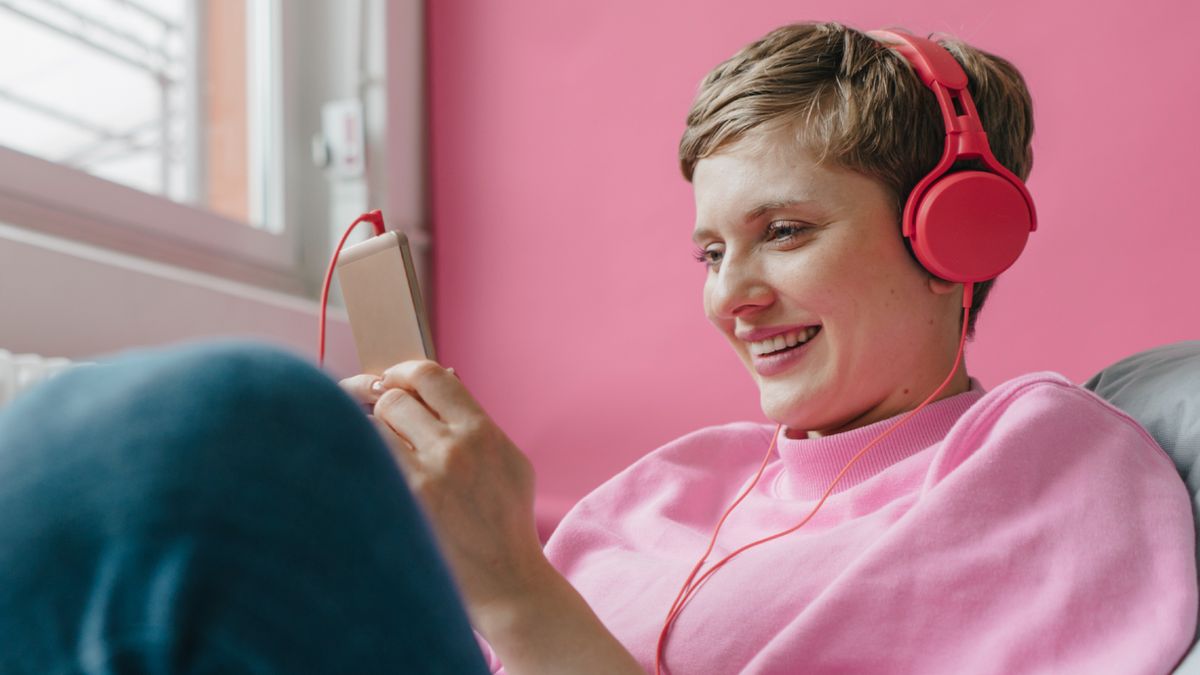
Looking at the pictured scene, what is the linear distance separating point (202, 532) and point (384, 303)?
0.52m

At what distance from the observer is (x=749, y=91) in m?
1.01

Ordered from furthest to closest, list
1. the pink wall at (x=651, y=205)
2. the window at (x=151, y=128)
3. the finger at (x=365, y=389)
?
the window at (x=151, y=128) → the pink wall at (x=651, y=205) → the finger at (x=365, y=389)

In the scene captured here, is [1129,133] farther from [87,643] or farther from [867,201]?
[87,643]

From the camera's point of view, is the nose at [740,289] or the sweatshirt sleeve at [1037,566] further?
the nose at [740,289]

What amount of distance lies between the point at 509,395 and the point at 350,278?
3.17 feet

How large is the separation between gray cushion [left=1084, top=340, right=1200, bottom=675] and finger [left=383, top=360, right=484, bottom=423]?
1.79ft

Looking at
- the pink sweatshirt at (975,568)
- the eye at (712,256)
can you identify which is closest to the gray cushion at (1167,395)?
the pink sweatshirt at (975,568)

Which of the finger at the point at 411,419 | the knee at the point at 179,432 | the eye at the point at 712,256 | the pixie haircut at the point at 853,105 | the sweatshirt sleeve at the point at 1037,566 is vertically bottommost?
the sweatshirt sleeve at the point at 1037,566

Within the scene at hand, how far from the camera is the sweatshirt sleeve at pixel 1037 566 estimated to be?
0.73 m

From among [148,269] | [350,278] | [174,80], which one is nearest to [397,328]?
[350,278]

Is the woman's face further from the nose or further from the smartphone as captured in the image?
the smartphone

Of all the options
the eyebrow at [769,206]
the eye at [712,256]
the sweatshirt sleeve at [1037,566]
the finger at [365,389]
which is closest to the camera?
the sweatshirt sleeve at [1037,566]

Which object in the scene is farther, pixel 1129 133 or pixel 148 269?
pixel 148 269

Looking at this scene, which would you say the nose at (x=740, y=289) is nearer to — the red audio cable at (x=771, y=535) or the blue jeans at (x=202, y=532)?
the red audio cable at (x=771, y=535)
